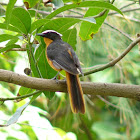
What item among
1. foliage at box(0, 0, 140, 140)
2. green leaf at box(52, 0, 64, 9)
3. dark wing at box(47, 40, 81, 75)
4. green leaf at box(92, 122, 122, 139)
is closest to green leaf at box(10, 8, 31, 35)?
foliage at box(0, 0, 140, 140)

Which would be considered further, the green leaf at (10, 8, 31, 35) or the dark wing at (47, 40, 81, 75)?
the dark wing at (47, 40, 81, 75)

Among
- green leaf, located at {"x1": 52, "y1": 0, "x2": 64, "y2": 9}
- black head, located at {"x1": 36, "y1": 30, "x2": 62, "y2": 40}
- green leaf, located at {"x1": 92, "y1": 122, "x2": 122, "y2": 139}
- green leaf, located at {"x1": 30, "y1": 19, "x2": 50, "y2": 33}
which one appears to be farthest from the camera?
green leaf, located at {"x1": 92, "y1": 122, "x2": 122, "y2": 139}

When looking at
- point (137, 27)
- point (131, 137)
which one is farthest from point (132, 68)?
point (131, 137)

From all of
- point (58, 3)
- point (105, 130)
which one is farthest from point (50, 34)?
point (105, 130)

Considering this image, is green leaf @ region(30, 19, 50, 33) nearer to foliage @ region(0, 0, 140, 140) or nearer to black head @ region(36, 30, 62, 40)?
foliage @ region(0, 0, 140, 140)

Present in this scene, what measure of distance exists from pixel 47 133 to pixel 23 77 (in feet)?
2.56

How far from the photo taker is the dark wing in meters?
1.86

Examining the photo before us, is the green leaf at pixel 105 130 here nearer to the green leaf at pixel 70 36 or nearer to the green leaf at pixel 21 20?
the green leaf at pixel 70 36

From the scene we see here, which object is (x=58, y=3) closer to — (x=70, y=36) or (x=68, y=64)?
(x=70, y=36)

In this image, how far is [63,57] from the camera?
6.66 ft

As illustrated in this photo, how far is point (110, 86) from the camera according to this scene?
5.20 ft

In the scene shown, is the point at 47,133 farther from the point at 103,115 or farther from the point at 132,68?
the point at 103,115

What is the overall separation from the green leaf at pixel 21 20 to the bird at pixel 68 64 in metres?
0.23

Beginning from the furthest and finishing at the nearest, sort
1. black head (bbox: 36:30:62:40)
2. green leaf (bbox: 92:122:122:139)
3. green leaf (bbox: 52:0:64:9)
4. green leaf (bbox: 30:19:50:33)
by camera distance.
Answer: green leaf (bbox: 92:122:122:139) < black head (bbox: 36:30:62:40) < green leaf (bbox: 52:0:64:9) < green leaf (bbox: 30:19:50:33)
